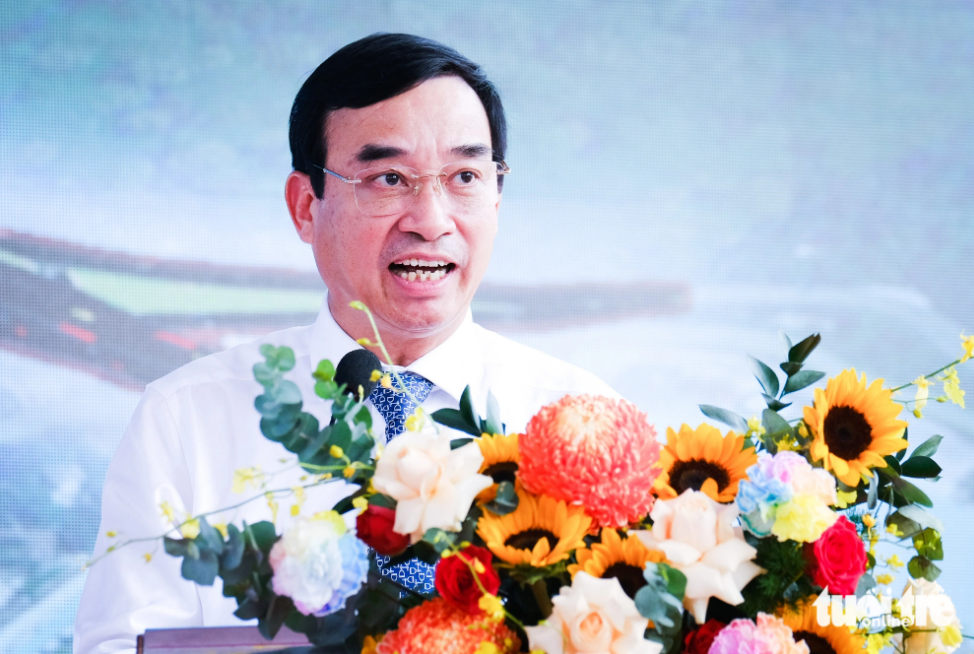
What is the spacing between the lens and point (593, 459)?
0.70 m

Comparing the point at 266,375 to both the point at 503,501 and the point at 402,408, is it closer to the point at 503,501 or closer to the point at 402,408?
the point at 503,501

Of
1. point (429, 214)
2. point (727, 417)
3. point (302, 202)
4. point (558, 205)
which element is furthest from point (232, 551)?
point (558, 205)

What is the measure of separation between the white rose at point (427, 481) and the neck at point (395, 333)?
982 millimetres

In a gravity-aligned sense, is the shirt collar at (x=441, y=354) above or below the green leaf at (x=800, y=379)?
above

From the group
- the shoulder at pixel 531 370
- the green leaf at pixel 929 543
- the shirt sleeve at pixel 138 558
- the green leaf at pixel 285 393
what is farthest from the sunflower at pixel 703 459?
the shoulder at pixel 531 370

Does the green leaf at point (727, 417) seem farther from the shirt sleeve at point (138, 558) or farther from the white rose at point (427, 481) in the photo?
the shirt sleeve at point (138, 558)

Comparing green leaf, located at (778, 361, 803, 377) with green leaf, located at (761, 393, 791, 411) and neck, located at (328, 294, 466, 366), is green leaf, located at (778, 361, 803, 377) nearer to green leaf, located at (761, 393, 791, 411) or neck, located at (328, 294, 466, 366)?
green leaf, located at (761, 393, 791, 411)

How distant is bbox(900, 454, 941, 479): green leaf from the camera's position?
867mm

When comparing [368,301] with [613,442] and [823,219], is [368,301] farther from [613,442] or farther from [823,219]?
[823,219]

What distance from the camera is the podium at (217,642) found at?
0.71 m

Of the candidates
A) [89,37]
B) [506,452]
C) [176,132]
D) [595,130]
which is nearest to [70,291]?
[176,132]

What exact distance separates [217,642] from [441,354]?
3.36ft

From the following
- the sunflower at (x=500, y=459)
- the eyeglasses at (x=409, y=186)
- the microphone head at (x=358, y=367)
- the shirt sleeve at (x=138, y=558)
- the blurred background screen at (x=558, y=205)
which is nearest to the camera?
the sunflower at (x=500, y=459)

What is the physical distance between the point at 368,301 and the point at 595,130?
39.4 inches
